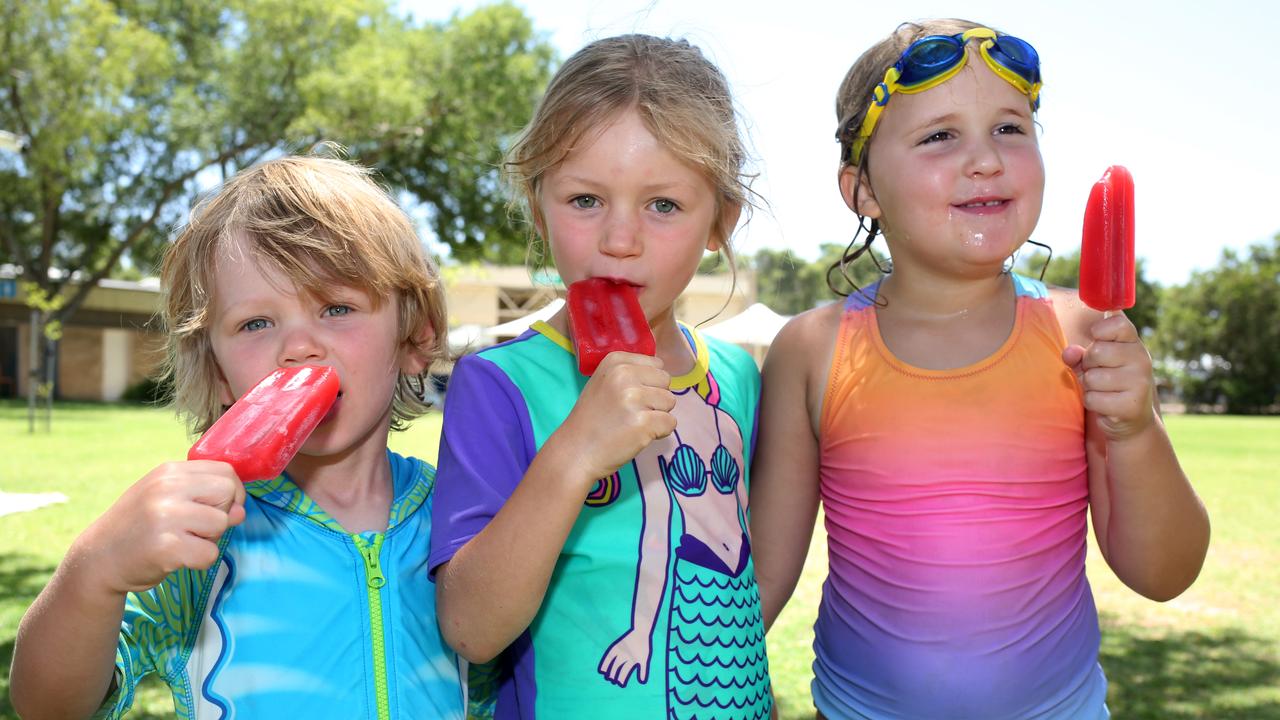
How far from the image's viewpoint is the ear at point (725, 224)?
7.35 feet

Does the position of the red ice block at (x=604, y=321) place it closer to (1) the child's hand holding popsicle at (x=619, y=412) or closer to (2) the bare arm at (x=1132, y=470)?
(1) the child's hand holding popsicle at (x=619, y=412)

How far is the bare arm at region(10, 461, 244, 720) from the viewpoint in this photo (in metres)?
1.40

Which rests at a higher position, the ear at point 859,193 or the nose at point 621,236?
the ear at point 859,193

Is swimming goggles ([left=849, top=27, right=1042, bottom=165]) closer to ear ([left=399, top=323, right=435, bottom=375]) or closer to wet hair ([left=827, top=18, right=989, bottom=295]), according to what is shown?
wet hair ([left=827, top=18, right=989, bottom=295])

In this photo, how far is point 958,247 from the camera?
2.11 metres

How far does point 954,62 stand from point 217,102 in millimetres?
33570

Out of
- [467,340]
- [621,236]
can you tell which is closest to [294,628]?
[621,236]

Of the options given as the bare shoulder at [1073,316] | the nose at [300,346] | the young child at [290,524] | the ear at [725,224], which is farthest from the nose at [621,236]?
the bare shoulder at [1073,316]

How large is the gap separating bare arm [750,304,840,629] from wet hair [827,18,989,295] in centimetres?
26

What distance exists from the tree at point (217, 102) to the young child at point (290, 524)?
1015 inches

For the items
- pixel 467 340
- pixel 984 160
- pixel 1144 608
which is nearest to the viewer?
pixel 984 160

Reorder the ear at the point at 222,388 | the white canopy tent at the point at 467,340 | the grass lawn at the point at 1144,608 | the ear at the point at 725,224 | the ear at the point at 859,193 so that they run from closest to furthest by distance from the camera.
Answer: the ear at the point at 222,388 < the ear at the point at 725,224 < the ear at the point at 859,193 < the white canopy tent at the point at 467,340 < the grass lawn at the point at 1144,608

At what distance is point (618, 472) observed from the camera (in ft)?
6.62

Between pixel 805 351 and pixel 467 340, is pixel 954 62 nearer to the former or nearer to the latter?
pixel 805 351
